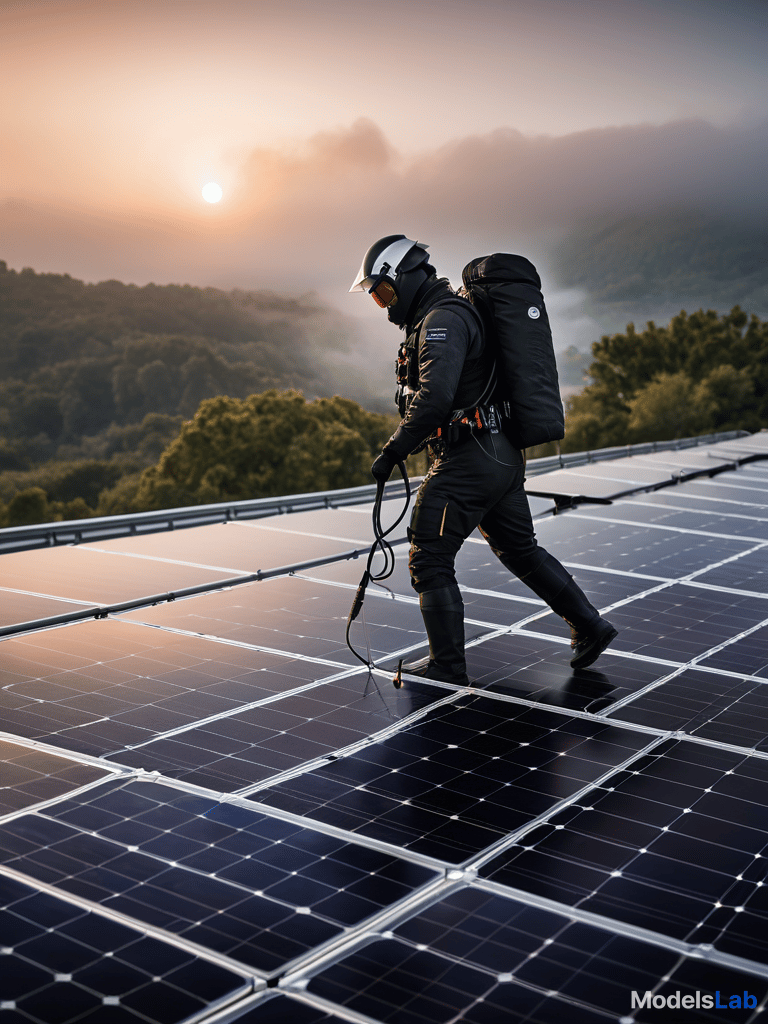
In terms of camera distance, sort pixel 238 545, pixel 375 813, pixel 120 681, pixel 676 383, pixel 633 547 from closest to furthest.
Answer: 1. pixel 375 813
2. pixel 120 681
3. pixel 633 547
4. pixel 238 545
5. pixel 676 383

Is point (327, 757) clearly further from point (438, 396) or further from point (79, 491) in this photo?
point (79, 491)

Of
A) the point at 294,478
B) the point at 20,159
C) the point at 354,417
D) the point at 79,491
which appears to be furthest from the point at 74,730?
the point at 20,159

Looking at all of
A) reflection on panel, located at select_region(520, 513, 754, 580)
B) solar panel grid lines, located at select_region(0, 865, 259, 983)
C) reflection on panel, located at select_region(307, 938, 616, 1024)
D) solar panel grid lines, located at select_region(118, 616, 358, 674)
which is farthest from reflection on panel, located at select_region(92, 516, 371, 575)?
reflection on panel, located at select_region(307, 938, 616, 1024)

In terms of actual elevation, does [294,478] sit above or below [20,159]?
below

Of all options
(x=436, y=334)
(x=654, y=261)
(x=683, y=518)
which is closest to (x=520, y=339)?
(x=436, y=334)

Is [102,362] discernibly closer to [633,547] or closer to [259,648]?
[633,547]
